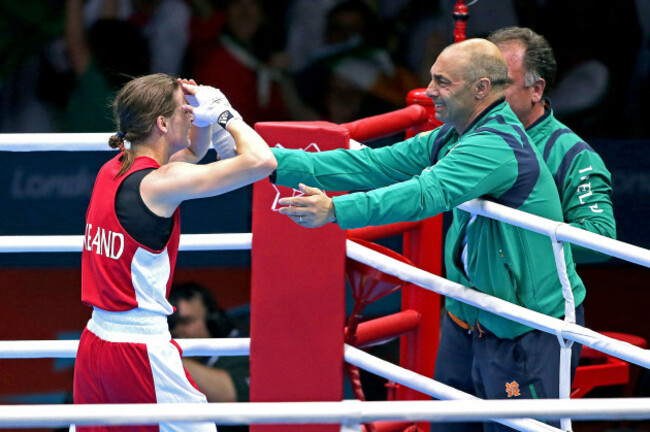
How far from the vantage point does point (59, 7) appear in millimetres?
4039

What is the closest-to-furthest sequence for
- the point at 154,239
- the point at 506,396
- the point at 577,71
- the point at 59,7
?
1. the point at 154,239
2. the point at 506,396
3. the point at 59,7
4. the point at 577,71

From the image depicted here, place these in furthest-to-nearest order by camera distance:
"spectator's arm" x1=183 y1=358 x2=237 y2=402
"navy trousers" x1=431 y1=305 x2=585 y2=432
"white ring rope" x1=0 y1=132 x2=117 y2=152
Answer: "spectator's arm" x1=183 y1=358 x2=237 y2=402 → "white ring rope" x1=0 y1=132 x2=117 y2=152 → "navy trousers" x1=431 y1=305 x2=585 y2=432

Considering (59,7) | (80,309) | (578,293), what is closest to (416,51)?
(59,7)

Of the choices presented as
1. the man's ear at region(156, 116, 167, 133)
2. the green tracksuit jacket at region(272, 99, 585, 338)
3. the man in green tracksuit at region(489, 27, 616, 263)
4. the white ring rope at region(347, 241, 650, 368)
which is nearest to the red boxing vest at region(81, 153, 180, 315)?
the man's ear at region(156, 116, 167, 133)

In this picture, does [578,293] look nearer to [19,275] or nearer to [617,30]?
[617,30]

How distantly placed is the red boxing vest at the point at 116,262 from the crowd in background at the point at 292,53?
2.26 meters

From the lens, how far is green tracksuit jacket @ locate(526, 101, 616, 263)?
2.22m

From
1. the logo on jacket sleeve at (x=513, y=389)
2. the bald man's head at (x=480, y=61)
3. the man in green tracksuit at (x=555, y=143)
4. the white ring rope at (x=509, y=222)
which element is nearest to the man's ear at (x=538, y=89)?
the man in green tracksuit at (x=555, y=143)

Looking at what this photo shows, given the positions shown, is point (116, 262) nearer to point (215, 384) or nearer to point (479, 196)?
point (479, 196)

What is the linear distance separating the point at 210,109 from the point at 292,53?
233 cm

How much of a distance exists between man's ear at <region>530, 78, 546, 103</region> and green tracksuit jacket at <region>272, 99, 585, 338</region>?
34 centimetres

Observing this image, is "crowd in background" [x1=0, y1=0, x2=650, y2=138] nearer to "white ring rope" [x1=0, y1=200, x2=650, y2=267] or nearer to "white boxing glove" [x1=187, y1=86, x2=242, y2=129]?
"white ring rope" [x1=0, y1=200, x2=650, y2=267]

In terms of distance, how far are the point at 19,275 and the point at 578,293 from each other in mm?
2852

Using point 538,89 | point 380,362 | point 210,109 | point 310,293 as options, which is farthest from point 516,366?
point 210,109
